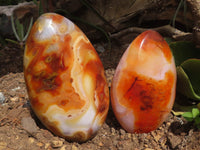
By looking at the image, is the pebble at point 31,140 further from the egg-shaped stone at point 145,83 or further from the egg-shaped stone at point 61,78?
the egg-shaped stone at point 145,83

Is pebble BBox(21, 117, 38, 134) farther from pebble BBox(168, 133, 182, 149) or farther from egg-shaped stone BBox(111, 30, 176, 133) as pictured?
pebble BBox(168, 133, 182, 149)

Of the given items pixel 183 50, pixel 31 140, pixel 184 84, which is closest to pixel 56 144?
pixel 31 140

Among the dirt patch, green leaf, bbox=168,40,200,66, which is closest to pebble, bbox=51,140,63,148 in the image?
the dirt patch

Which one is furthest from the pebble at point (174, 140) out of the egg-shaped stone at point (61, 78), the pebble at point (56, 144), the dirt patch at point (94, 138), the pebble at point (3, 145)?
the pebble at point (3, 145)

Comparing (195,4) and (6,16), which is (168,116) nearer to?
(195,4)

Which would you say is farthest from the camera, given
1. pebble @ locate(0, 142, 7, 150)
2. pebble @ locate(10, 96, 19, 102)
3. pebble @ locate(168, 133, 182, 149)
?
pebble @ locate(10, 96, 19, 102)

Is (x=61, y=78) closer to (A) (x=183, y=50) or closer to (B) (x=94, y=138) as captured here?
(B) (x=94, y=138)
